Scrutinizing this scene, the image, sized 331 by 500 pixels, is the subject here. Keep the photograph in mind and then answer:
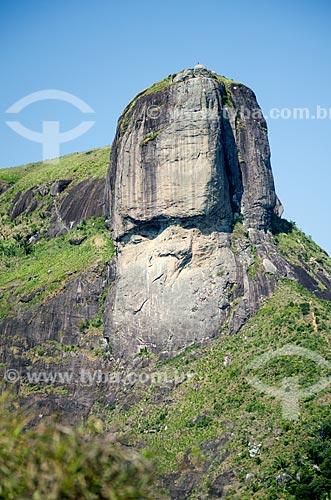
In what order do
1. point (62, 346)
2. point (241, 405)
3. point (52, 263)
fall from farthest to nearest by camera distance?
1. point (52, 263)
2. point (62, 346)
3. point (241, 405)

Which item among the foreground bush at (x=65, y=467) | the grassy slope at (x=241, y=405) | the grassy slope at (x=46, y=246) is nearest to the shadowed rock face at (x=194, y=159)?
the grassy slope at (x=46, y=246)

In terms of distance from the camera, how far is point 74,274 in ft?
295

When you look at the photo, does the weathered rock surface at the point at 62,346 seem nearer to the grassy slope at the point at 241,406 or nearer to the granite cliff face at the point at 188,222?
the granite cliff face at the point at 188,222

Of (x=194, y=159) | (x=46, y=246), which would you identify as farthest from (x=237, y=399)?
(x=46, y=246)

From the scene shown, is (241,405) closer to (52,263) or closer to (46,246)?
(52,263)

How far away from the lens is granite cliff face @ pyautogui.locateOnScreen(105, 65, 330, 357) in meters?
81.0

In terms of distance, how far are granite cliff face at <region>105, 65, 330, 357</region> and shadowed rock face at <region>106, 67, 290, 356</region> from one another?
0.08 m

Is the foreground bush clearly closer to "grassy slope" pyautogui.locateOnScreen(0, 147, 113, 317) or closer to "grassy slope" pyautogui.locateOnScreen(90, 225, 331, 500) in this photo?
"grassy slope" pyautogui.locateOnScreen(90, 225, 331, 500)

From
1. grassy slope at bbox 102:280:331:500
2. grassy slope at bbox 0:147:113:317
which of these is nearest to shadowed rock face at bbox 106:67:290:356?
grassy slope at bbox 102:280:331:500

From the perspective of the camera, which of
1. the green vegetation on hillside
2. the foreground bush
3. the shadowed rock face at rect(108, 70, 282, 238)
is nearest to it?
the foreground bush

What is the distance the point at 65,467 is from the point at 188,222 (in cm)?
5997

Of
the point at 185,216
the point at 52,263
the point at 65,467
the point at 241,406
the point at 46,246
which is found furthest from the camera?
the point at 46,246

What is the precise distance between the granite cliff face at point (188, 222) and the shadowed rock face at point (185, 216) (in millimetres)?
82

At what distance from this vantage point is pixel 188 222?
272 ft
